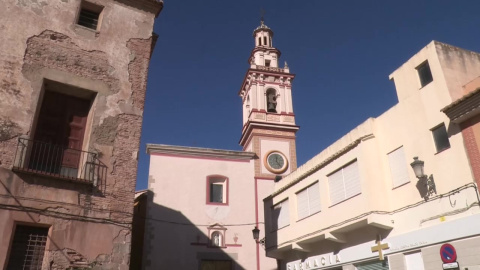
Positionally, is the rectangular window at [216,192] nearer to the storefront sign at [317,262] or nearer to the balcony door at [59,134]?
the storefront sign at [317,262]

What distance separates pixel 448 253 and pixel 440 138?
3.12 m

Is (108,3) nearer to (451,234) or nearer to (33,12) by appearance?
(33,12)

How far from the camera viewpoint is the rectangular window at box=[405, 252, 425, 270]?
36.7 feet

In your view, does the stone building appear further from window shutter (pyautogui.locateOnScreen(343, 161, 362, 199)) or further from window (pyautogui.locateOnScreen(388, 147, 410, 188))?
window (pyautogui.locateOnScreen(388, 147, 410, 188))

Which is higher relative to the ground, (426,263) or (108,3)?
(108,3)

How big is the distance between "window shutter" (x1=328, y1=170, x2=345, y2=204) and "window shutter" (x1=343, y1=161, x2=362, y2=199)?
0.87 ft

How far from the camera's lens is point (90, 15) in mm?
11242

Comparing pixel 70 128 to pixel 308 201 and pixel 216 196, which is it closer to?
pixel 308 201

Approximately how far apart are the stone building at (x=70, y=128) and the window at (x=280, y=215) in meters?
10.0

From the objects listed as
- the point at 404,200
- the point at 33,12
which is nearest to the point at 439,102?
the point at 404,200

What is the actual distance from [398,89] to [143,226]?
1661cm

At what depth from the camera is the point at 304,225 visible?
16406 millimetres

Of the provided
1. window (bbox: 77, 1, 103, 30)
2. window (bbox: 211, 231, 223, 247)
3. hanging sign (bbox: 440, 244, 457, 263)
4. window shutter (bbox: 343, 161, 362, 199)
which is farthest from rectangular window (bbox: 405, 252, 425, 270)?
window (bbox: 211, 231, 223, 247)

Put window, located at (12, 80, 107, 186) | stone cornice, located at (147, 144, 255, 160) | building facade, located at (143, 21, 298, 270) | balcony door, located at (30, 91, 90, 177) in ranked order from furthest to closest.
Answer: stone cornice, located at (147, 144, 255, 160) < building facade, located at (143, 21, 298, 270) < balcony door, located at (30, 91, 90, 177) < window, located at (12, 80, 107, 186)
